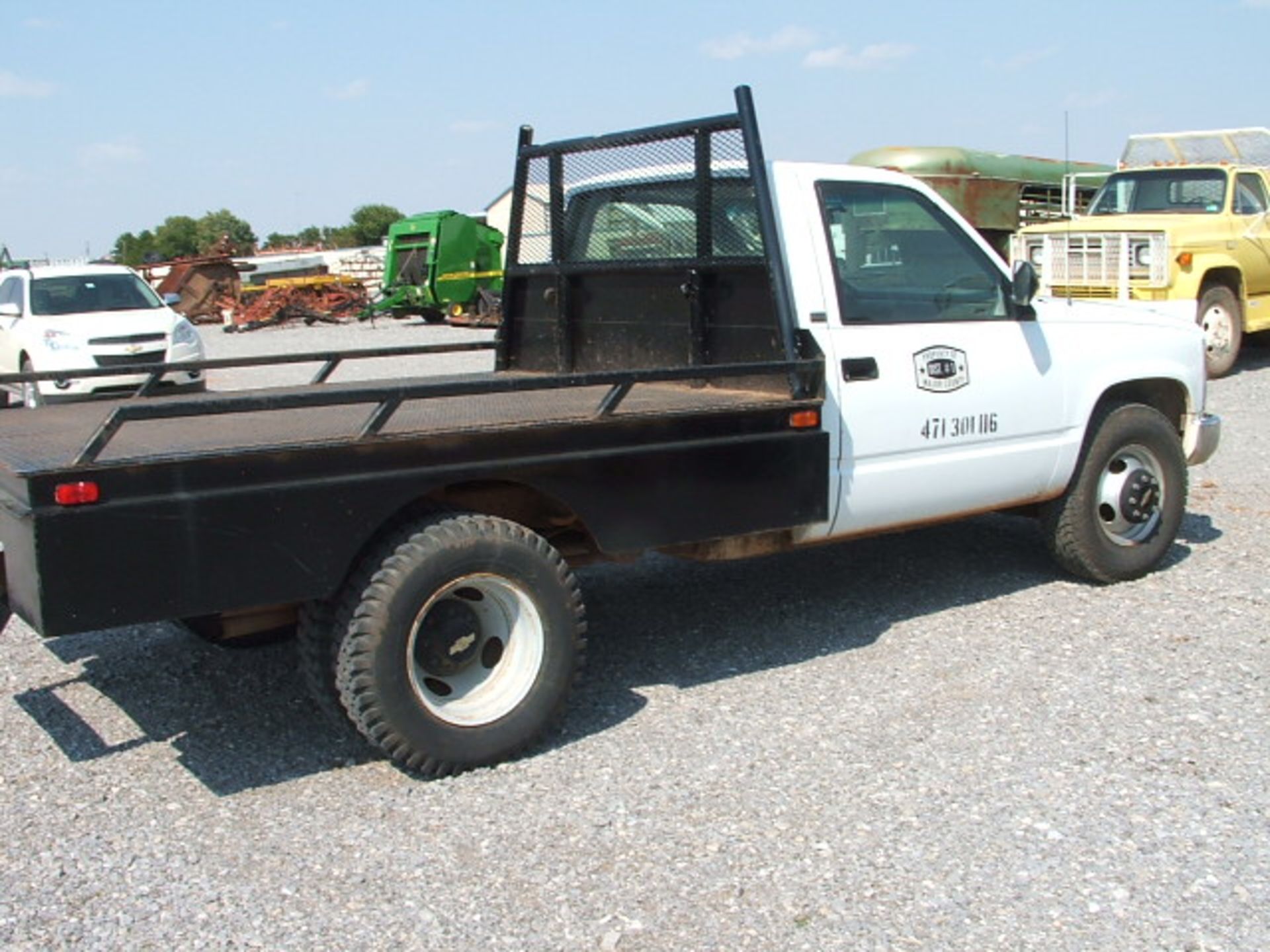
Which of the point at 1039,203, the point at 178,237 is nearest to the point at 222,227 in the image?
the point at 178,237

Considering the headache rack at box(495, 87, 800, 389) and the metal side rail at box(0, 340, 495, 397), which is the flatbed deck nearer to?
the metal side rail at box(0, 340, 495, 397)

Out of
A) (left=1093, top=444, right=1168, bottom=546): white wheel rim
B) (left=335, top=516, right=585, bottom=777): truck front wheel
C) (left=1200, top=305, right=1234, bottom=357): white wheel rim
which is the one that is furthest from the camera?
(left=1200, top=305, right=1234, bottom=357): white wheel rim

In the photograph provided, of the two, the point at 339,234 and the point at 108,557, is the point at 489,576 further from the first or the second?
the point at 339,234

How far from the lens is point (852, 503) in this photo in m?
5.38

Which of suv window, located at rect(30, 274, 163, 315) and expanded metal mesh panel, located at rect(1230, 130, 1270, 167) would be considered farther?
expanded metal mesh panel, located at rect(1230, 130, 1270, 167)

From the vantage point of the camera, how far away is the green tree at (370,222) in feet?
339

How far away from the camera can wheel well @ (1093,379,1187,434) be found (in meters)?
6.61

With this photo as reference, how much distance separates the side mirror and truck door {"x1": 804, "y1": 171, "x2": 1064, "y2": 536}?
0.54ft

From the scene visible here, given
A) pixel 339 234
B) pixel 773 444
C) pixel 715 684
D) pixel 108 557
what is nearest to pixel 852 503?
pixel 773 444

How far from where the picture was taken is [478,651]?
181 inches

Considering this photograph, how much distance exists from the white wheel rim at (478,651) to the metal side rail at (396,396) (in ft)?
2.08

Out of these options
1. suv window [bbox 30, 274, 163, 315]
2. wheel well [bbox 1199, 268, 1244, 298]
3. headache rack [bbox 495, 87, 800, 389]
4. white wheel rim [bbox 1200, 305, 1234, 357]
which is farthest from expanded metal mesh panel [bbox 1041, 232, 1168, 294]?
suv window [bbox 30, 274, 163, 315]

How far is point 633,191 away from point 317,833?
10.5 ft

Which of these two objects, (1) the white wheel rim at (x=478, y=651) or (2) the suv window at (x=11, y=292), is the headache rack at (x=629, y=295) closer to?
(1) the white wheel rim at (x=478, y=651)
